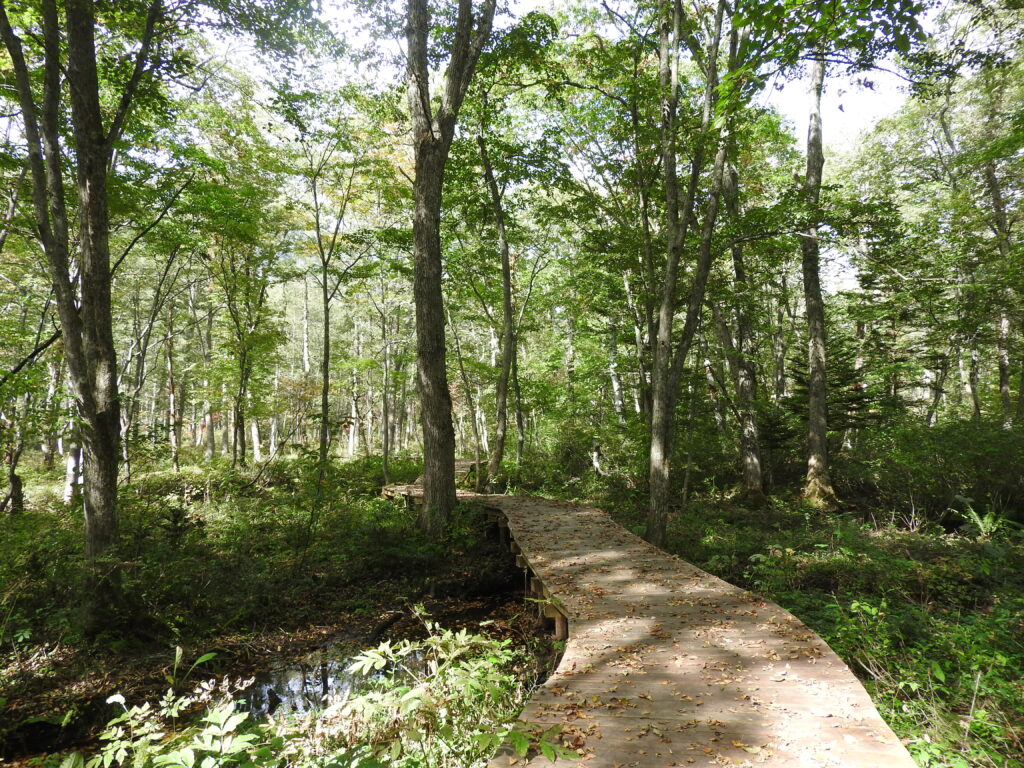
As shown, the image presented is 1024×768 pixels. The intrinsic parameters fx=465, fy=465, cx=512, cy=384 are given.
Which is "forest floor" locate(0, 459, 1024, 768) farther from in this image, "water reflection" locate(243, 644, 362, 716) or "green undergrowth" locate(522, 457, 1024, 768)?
"water reflection" locate(243, 644, 362, 716)

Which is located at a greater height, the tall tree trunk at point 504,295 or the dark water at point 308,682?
the tall tree trunk at point 504,295

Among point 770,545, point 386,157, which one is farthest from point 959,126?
point 386,157

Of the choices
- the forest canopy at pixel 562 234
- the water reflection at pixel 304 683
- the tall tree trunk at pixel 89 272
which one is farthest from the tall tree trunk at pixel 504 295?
the tall tree trunk at pixel 89 272

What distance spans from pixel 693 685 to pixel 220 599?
6.37m

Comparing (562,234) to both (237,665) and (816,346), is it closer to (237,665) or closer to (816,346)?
(816,346)

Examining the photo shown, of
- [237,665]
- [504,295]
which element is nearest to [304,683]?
[237,665]

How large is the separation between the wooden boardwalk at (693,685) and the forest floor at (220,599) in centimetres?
102

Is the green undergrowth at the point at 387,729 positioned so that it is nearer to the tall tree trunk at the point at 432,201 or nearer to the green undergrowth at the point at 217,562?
the green undergrowth at the point at 217,562

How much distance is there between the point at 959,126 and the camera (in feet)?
57.6

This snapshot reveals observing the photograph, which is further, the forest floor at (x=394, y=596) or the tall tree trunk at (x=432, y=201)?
the tall tree trunk at (x=432, y=201)

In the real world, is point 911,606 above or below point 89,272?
below

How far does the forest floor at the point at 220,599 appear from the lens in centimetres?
490

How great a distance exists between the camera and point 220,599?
260 inches

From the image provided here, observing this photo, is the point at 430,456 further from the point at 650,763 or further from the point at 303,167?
the point at 303,167
